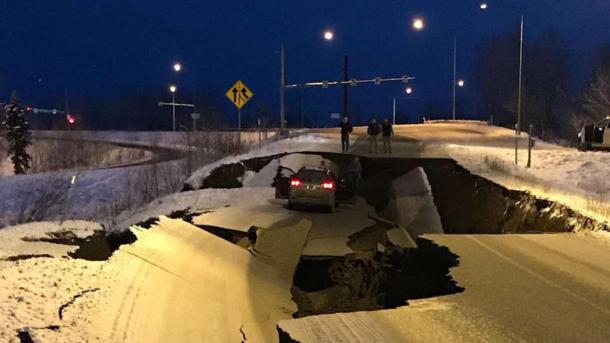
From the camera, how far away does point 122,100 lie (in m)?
166

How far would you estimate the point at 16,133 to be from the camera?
71.2 meters

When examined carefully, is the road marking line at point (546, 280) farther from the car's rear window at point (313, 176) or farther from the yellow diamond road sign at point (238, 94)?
the yellow diamond road sign at point (238, 94)

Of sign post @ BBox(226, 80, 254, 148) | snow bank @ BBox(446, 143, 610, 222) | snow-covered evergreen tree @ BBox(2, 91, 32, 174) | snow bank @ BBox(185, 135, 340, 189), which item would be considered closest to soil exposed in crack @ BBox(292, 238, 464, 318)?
snow bank @ BBox(446, 143, 610, 222)

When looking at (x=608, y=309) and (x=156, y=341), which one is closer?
(x=608, y=309)

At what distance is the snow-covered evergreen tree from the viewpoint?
7112 centimetres

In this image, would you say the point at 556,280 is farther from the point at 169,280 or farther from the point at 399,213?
the point at 399,213

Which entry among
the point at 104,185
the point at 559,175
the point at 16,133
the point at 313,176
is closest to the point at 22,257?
the point at 313,176

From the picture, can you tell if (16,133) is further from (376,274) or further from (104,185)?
(376,274)

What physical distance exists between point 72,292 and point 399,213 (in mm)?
15481

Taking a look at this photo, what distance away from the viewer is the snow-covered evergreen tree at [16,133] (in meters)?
71.1

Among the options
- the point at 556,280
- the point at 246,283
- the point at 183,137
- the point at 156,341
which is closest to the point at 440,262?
the point at 556,280

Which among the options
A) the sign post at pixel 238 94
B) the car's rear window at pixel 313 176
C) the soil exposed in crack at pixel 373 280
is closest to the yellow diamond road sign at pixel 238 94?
the sign post at pixel 238 94

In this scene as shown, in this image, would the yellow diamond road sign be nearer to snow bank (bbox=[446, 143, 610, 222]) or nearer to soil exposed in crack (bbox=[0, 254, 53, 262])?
snow bank (bbox=[446, 143, 610, 222])

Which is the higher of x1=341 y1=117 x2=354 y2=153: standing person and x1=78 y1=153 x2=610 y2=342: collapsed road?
x1=341 y1=117 x2=354 y2=153: standing person
